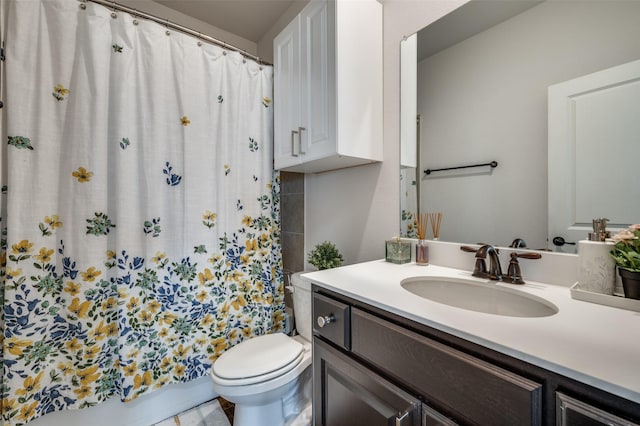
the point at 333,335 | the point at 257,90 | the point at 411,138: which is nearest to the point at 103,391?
the point at 333,335

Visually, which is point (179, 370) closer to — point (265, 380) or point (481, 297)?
point (265, 380)

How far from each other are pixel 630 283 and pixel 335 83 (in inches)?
45.5

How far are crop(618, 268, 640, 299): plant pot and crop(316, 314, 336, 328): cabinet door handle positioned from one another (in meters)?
0.77

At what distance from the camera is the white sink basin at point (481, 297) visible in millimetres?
756

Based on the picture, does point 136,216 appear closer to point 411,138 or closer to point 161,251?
point 161,251

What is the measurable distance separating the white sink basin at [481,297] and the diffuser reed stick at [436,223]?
10.1 inches

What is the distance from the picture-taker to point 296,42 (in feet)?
4.56

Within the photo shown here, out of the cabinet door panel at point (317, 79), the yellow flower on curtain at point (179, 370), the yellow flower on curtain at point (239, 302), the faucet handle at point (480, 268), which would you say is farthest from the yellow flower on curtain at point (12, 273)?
the faucet handle at point (480, 268)

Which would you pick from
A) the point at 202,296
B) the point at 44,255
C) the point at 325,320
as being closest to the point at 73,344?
the point at 44,255

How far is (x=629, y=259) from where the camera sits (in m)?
0.64

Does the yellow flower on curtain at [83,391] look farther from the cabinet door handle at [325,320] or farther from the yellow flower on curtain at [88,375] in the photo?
the cabinet door handle at [325,320]

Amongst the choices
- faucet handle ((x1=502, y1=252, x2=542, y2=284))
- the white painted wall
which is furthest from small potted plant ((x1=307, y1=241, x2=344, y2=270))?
the white painted wall

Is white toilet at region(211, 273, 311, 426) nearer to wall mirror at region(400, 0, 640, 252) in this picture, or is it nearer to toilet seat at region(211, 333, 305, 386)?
toilet seat at region(211, 333, 305, 386)

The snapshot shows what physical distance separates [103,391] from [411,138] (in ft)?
6.27
